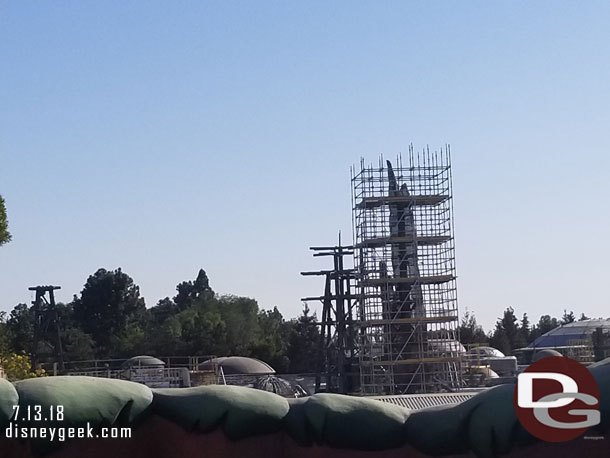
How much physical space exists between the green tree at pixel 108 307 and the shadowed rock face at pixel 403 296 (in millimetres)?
47668

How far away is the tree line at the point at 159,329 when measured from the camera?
3056 inches

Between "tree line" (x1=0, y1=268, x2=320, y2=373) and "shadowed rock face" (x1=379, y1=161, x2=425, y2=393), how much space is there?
2438 cm

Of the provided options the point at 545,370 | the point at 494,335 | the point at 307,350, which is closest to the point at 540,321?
the point at 494,335

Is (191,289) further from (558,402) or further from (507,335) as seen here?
(558,402)

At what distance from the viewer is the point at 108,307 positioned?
92500mm

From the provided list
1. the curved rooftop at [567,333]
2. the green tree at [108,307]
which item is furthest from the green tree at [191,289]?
the curved rooftop at [567,333]

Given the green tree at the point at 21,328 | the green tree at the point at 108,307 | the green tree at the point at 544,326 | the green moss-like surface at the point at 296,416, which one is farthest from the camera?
the green tree at the point at 544,326

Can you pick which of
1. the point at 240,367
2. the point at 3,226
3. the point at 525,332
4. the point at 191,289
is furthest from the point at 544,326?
the point at 3,226

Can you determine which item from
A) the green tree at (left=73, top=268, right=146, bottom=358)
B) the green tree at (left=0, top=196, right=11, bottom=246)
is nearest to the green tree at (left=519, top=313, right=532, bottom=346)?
the green tree at (left=73, top=268, right=146, bottom=358)

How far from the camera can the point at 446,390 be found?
45.9 metres

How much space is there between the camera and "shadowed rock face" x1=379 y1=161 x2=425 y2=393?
47.0 metres

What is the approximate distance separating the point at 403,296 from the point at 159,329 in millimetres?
38723

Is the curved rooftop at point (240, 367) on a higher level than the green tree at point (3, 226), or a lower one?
lower

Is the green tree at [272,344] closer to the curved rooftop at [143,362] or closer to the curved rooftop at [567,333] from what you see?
the curved rooftop at [567,333]
